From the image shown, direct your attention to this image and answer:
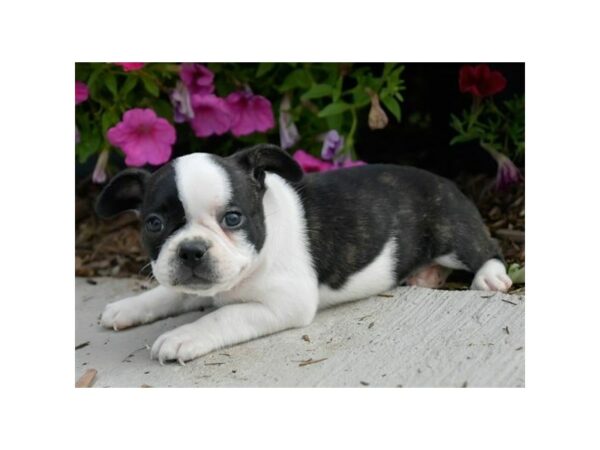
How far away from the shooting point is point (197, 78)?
19.1 feet

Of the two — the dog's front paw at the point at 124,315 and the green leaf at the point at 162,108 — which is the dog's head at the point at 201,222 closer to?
the dog's front paw at the point at 124,315

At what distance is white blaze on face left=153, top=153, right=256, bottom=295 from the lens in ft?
12.9

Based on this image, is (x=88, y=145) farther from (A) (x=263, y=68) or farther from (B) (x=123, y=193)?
(B) (x=123, y=193)

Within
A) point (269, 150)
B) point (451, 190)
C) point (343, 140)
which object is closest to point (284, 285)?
point (269, 150)

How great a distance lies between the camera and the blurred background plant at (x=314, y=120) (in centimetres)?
571

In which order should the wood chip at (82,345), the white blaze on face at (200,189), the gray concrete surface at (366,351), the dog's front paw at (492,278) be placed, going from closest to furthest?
1. the gray concrete surface at (366,351)
2. the white blaze on face at (200,189)
3. the wood chip at (82,345)
4. the dog's front paw at (492,278)

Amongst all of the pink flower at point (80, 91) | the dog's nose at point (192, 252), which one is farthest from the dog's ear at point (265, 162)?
the pink flower at point (80, 91)

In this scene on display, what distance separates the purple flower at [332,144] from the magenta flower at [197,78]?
0.95 meters

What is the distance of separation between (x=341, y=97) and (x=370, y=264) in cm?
184

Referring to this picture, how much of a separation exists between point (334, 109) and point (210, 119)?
98cm

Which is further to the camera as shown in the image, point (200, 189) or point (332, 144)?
point (332, 144)

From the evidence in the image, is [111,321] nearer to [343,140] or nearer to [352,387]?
[352,387]

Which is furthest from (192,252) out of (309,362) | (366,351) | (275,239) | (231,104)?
(231,104)

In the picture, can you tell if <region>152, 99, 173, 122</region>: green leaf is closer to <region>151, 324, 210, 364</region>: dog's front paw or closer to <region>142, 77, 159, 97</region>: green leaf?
<region>142, 77, 159, 97</region>: green leaf
